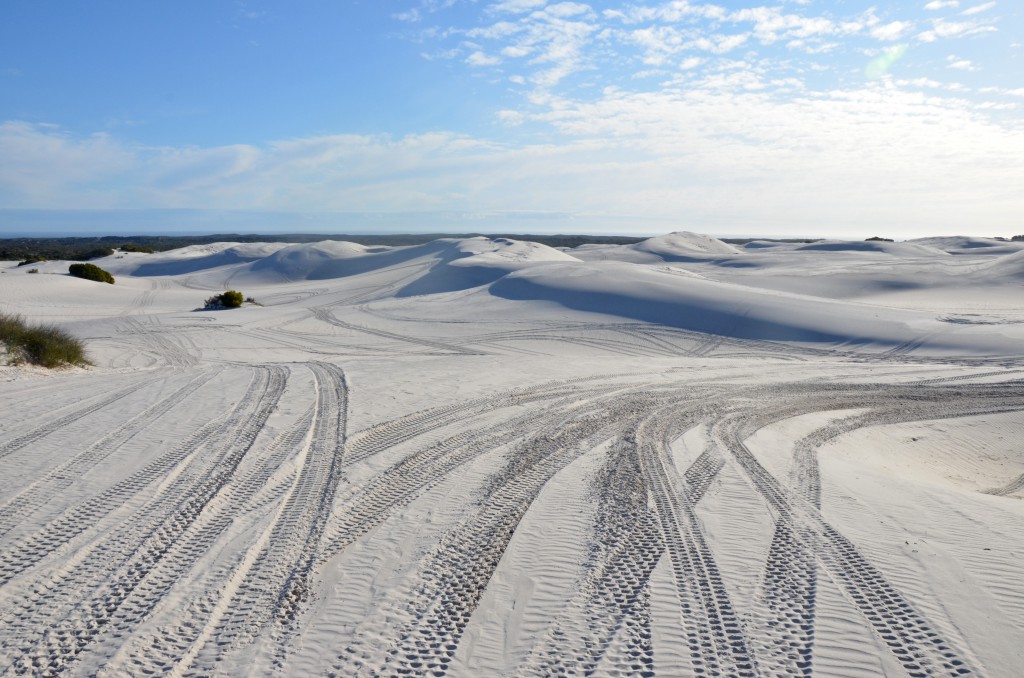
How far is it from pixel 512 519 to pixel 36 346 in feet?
38.4

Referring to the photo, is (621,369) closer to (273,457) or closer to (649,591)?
(273,457)

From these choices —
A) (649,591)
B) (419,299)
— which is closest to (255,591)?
(649,591)

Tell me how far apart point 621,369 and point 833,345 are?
8.14 metres

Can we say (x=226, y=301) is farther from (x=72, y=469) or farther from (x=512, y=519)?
(x=512, y=519)

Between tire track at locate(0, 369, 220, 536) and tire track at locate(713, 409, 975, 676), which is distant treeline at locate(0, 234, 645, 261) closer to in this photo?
tire track at locate(0, 369, 220, 536)

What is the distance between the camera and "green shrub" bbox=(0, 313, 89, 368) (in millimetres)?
11867

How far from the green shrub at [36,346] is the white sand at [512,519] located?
1.93 ft

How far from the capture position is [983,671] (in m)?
3.45

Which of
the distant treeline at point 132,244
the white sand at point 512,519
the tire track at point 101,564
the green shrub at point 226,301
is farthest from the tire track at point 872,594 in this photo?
the distant treeline at point 132,244

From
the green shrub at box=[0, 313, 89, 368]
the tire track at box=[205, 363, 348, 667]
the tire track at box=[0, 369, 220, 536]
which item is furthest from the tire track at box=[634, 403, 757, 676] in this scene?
the green shrub at box=[0, 313, 89, 368]

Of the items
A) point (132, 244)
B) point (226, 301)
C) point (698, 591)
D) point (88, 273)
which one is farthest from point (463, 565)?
point (132, 244)

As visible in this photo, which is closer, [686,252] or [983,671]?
[983,671]

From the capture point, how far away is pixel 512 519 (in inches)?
212

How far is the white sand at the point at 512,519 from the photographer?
145 inches
